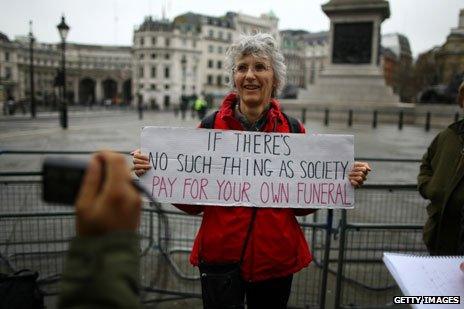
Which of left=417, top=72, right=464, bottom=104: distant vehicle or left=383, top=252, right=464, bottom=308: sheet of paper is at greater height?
left=417, top=72, right=464, bottom=104: distant vehicle

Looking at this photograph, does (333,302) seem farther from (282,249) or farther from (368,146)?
(368,146)

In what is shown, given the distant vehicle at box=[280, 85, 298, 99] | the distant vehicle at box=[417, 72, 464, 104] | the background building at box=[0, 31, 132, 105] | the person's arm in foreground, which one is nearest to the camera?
the person's arm in foreground

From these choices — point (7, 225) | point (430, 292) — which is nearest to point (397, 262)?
point (430, 292)

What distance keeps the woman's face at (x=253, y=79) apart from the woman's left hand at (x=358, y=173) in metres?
0.70

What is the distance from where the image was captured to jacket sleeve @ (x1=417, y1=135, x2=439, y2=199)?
2.87 metres

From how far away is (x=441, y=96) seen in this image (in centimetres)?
2966

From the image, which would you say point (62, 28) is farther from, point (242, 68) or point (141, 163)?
point (242, 68)

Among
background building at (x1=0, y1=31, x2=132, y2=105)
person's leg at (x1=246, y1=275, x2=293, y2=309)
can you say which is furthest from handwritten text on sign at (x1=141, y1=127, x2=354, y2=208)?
background building at (x1=0, y1=31, x2=132, y2=105)

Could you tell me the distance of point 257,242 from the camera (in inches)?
90.1

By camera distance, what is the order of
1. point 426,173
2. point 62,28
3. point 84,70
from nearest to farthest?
point 426,173
point 62,28
point 84,70

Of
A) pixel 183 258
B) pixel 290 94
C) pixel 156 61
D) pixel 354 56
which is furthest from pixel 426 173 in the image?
pixel 156 61

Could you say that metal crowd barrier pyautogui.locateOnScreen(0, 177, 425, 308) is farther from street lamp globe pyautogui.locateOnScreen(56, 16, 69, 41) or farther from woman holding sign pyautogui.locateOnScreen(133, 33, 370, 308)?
street lamp globe pyautogui.locateOnScreen(56, 16, 69, 41)

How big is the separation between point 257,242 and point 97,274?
1.48m

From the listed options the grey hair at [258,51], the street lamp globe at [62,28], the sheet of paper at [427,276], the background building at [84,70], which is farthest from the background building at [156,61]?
the sheet of paper at [427,276]
